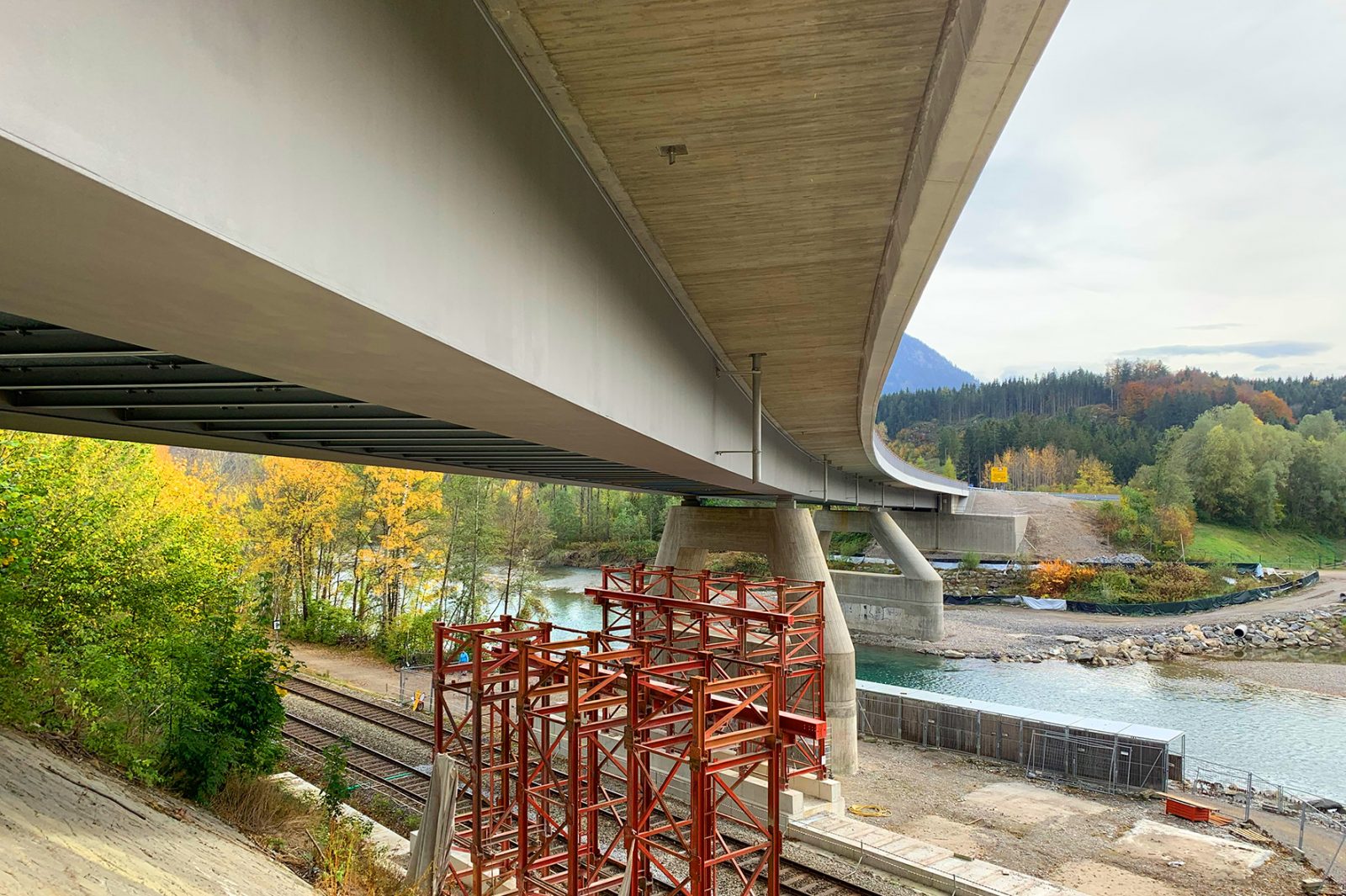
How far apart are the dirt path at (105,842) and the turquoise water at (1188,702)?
14.8m

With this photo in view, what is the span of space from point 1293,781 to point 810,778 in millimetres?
15625

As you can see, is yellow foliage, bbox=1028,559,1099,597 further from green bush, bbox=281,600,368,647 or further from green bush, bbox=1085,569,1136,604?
green bush, bbox=281,600,368,647

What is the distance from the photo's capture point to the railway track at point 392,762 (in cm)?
1337

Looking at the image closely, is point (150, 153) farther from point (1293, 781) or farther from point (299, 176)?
point (1293, 781)

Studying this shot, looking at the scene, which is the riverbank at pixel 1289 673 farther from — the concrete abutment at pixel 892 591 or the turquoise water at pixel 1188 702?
the concrete abutment at pixel 892 591

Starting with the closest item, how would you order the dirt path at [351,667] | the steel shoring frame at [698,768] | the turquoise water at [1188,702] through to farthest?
the steel shoring frame at [698,768], the turquoise water at [1188,702], the dirt path at [351,667]

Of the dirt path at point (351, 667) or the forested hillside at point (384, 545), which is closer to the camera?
the dirt path at point (351, 667)

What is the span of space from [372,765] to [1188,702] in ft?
96.4

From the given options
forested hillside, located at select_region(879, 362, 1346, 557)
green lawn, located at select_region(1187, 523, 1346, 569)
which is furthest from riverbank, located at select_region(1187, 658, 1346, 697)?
green lawn, located at select_region(1187, 523, 1346, 569)

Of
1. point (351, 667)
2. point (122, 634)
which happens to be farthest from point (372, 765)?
point (351, 667)

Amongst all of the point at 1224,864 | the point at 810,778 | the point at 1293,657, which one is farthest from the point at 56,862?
the point at 1293,657

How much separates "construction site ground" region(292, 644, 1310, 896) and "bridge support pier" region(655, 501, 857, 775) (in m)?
1.39

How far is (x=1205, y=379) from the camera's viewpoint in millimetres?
147375

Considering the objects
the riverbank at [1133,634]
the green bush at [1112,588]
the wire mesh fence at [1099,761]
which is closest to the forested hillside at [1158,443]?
the green bush at [1112,588]
